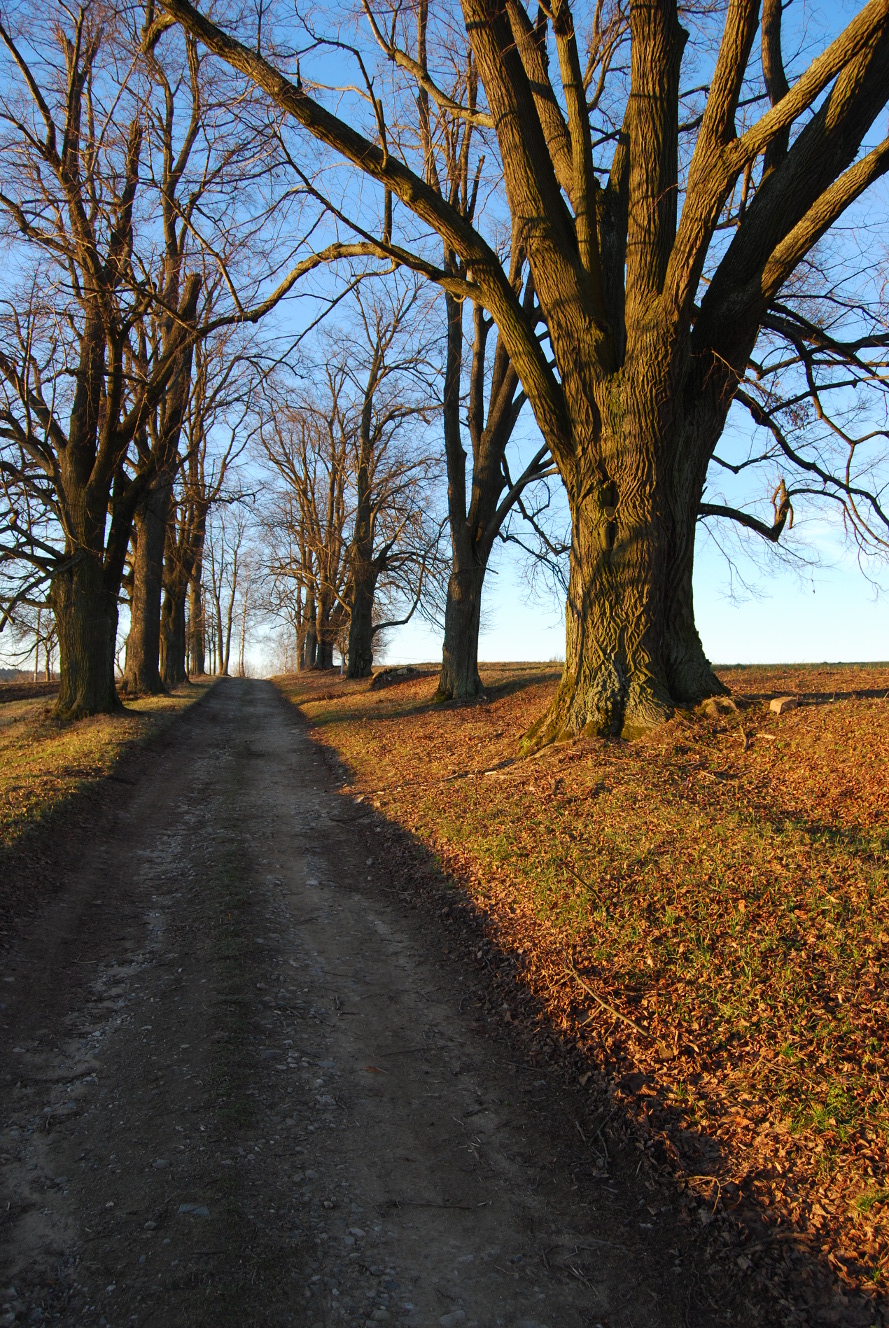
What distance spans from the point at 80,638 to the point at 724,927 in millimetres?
14451

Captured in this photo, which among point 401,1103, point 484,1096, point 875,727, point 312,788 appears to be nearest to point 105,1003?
point 401,1103

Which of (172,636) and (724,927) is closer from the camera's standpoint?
(724,927)

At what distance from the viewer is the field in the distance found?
129 inches

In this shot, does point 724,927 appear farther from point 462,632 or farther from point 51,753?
point 462,632

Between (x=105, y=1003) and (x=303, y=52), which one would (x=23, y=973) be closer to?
(x=105, y=1003)

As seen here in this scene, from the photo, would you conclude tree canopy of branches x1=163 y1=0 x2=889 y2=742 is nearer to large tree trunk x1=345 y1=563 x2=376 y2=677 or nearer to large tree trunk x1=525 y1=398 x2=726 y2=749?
large tree trunk x1=525 y1=398 x2=726 y2=749

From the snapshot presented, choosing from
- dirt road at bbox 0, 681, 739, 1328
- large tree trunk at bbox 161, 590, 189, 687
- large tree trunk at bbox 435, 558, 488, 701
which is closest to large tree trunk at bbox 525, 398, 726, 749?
dirt road at bbox 0, 681, 739, 1328

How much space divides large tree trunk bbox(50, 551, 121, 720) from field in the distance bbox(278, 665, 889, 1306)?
8.82m

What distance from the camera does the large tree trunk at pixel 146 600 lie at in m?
21.4

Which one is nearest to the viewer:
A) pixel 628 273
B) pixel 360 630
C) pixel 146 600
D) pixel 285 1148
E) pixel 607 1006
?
pixel 285 1148

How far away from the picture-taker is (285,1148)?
348cm

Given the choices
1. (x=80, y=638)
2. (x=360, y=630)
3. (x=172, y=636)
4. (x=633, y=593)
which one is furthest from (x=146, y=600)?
(x=633, y=593)

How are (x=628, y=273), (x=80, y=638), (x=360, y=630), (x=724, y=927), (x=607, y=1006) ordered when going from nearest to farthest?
(x=607, y=1006)
(x=724, y=927)
(x=628, y=273)
(x=80, y=638)
(x=360, y=630)

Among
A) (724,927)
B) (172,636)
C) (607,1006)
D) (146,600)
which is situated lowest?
(607,1006)
